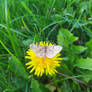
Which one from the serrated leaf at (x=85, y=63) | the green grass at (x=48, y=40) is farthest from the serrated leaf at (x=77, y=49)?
the serrated leaf at (x=85, y=63)

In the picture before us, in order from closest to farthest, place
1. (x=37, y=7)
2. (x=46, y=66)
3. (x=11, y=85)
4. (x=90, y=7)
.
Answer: (x=46, y=66), (x=11, y=85), (x=90, y=7), (x=37, y=7)

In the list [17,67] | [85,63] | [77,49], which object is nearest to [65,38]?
[77,49]

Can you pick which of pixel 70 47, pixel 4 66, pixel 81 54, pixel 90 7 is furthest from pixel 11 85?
pixel 90 7

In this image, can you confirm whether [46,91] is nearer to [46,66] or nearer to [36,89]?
[36,89]

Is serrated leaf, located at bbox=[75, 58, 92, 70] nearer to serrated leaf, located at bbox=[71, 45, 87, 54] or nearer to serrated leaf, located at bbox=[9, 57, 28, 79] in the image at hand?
serrated leaf, located at bbox=[71, 45, 87, 54]

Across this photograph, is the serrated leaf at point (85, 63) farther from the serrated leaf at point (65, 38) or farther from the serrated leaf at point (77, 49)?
the serrated leaf at point (65, 38)

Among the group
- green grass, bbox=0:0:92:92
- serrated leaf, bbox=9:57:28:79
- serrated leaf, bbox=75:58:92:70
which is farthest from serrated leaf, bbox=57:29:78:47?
serrated leaf, bbox=9:57:28:79

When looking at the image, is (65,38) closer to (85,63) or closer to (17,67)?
(85,63)
